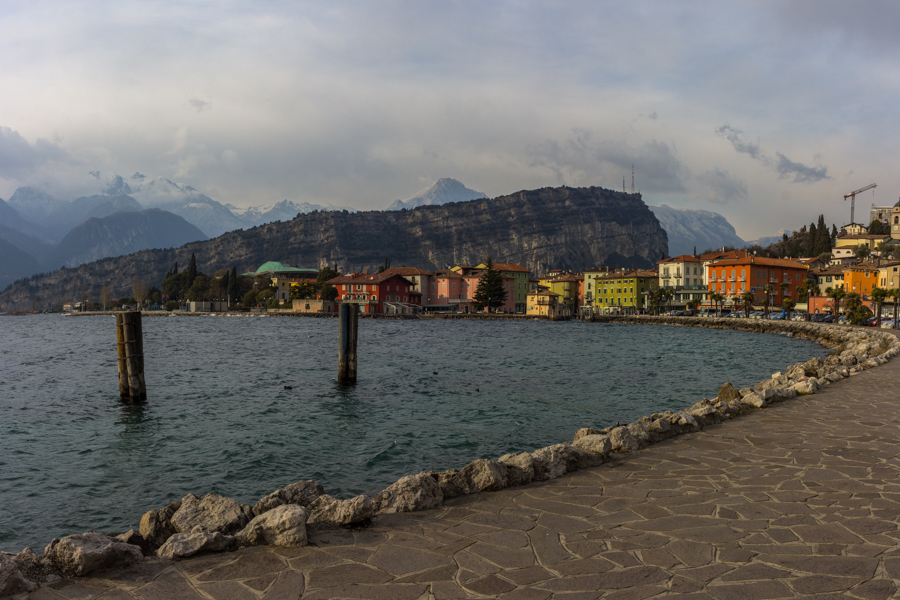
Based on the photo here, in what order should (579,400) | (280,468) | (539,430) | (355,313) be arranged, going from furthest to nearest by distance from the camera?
(355,313), (579,400), (539,430), (280,468)

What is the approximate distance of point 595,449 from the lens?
7.94 metres

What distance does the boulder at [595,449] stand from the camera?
25.2ft

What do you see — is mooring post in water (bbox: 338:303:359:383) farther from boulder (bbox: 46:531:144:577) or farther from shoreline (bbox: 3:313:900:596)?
boulder (bbox: 46:531:144:577)

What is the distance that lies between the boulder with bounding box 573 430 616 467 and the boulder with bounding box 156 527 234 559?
4.47 metres

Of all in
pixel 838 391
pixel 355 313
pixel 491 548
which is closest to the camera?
pixel 491 548

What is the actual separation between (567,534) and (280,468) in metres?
7.85

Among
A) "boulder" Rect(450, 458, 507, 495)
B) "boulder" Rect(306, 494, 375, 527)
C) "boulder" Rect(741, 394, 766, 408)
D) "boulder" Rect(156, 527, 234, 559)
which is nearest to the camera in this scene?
"boulder" Rect(156, 527, 234, 559)

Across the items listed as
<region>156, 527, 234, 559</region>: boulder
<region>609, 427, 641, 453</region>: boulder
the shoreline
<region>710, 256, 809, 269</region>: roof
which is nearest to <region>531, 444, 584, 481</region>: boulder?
the shoreline

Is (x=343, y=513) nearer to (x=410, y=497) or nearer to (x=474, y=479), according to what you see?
(x=410, y=497)

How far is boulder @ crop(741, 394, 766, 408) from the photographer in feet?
38.6

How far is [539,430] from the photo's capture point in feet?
48.4

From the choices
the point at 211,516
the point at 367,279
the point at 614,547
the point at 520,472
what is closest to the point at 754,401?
the point at 520,472

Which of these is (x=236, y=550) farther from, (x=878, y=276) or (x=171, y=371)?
(x=878, y=276)

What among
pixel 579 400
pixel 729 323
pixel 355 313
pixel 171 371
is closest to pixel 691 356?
pixel 579 400
